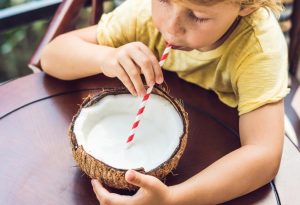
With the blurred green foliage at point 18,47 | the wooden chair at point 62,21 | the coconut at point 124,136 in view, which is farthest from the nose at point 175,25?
the blurred green foliage at point 18,47

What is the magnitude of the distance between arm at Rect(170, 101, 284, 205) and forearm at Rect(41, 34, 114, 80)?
0.95 ft

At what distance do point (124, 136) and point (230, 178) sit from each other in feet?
0.60

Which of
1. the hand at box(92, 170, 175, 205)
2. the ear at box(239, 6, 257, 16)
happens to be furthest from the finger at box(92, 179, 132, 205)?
the ear at box(239, 6, 257, 16)

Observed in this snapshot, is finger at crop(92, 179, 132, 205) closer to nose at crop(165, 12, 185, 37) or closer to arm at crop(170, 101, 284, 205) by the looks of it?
arm at crop(170, 101, 284, 205)

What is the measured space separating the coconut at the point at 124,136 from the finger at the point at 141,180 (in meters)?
0.02

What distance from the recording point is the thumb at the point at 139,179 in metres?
0.63

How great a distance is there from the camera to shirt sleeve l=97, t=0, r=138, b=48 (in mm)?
947

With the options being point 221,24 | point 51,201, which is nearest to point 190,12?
point 221,24

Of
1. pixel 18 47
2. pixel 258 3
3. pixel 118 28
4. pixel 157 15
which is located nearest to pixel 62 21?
pixel 118 28

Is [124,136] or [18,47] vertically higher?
[124,136]

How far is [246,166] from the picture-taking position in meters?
0.75

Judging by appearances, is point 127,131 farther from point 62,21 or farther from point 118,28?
point 62,21

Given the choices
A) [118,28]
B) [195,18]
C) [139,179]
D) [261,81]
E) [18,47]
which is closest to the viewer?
[139,179]

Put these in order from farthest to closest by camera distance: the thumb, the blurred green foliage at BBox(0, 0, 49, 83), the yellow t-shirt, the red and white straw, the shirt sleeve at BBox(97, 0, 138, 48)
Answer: the blurred green foliage at BBox(0, 0, 49, 83)
the shirt sleeve at BBox(97, 0, 138, 48)
the yellow t-shirt
the red and white straw
the thumb
